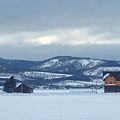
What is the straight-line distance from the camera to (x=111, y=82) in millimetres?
93375

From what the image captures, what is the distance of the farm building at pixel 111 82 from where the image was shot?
302ft

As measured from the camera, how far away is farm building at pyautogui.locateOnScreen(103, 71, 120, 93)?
302ft

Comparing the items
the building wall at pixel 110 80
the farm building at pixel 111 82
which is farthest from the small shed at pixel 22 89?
the building wall at pixel 110 80

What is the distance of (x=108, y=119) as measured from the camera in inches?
1057

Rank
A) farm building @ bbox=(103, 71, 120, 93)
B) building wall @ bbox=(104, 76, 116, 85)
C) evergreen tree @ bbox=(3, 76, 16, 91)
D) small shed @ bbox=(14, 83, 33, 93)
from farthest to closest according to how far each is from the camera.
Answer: evergreen tree @ bbox=(3, 76, 16, 91)
building wall @ bbox=(104, 76, 116, 85)
farm building @ bbox=(103, 71, 120, 93)
small shed @ bbox=(14, 83, 33, 93)

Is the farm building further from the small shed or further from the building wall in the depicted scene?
the small shed

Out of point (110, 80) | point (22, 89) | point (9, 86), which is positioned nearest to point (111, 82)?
point (110, 80)

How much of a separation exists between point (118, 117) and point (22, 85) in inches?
2582

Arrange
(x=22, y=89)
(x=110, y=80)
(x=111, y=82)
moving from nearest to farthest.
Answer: (x=22, y=89)
(x=111, y=82)
(x=110, y=80)

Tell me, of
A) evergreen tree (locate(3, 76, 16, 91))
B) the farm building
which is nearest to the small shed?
evergreen tree (locate(3, 76, 16, 91))

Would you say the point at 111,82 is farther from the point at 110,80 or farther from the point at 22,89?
the point at 22,89

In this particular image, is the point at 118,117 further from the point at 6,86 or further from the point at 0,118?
the point at 6,86

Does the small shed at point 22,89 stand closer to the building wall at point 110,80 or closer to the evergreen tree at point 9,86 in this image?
the evergreen tree at point 9,86

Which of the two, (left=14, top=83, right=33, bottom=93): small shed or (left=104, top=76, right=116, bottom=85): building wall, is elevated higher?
(left=104, top=76, right=116, bottom=85): building wall
